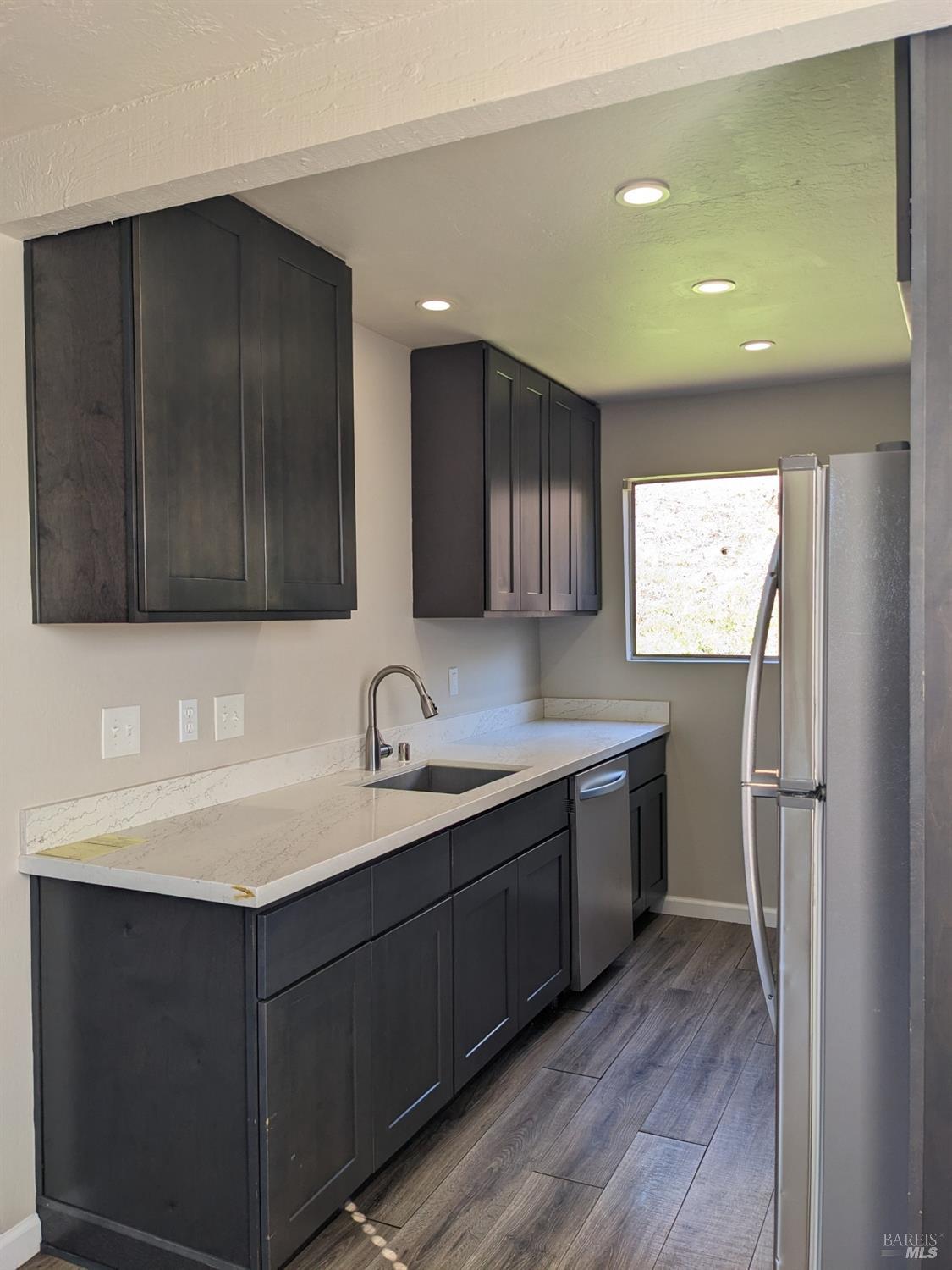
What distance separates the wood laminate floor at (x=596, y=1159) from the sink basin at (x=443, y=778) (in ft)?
2.78

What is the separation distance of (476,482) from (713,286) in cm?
105

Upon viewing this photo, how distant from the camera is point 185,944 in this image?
77.2 inches

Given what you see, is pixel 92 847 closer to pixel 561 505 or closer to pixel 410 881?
pixel 410 881

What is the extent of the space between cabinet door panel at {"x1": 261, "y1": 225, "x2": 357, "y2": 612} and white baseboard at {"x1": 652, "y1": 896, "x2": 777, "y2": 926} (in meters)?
2.56

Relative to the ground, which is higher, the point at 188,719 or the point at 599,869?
the point at 188,719

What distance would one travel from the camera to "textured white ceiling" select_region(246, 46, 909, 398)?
1.93 meters

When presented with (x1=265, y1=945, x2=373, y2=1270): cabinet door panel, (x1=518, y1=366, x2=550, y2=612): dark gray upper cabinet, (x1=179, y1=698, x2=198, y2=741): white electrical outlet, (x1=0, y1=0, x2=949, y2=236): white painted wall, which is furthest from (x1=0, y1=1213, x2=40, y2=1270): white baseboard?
(x1=518, y1=366, x2=550, y2=612): dark gray upper cabinet

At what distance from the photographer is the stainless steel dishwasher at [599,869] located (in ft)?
Answer: 11.2

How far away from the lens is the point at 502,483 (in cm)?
361

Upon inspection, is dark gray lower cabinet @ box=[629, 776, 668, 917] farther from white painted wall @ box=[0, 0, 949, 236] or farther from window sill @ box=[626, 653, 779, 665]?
white painted wall @ box=[0, 0, 949, 236]

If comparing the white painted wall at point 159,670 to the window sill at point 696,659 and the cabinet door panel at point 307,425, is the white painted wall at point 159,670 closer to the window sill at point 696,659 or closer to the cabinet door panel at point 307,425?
the cabinet door panel at point 307,425

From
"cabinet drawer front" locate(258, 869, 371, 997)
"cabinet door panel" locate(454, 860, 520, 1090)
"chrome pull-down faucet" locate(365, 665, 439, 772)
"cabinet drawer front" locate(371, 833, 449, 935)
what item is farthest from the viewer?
"chrome pull-down faucet" locate(365, 665, 439, 772)

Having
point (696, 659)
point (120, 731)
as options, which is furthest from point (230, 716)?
point (696, 659)

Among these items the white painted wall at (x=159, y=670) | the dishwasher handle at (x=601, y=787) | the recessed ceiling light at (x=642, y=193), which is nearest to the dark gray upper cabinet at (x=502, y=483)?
the white painted wall at (x=159, y=670)
